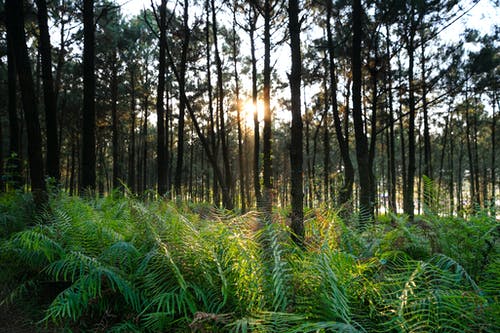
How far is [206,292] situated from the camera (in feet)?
9.49

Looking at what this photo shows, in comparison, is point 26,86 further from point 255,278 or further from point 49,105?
point 255,278

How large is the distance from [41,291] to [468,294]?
4.14 m

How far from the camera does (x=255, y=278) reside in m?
2.70

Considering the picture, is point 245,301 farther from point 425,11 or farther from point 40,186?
point 425,11

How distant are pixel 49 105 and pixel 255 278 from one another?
29.8ft

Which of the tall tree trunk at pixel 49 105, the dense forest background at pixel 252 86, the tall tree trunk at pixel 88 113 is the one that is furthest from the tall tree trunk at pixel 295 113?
the tall tree trunk at pixel 49 105

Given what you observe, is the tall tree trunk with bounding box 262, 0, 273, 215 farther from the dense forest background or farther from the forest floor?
the forest floor

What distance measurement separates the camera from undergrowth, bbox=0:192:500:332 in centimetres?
221

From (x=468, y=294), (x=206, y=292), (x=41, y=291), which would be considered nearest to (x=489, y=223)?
(x=468, y=294)

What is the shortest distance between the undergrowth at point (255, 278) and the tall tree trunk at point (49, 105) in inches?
199

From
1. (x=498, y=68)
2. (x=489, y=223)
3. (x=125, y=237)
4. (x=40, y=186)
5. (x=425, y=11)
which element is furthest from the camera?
(x=498, y=68)

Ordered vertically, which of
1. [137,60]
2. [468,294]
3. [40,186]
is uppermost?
[137,60]

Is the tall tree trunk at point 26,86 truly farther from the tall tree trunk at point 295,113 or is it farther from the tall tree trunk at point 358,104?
the tall tree trunk at point 358,104

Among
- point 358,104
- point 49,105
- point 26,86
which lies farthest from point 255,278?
point 49,105
